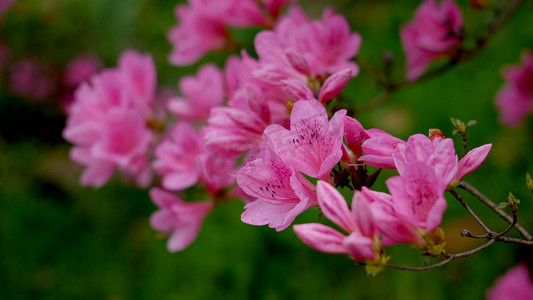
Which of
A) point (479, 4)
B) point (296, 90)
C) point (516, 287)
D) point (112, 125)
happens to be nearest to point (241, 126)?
point (296, 90)

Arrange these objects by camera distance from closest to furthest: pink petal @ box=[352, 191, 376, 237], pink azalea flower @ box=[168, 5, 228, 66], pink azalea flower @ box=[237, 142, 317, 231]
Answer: pink petal @ box=[352, 191, 376, 237]
pink azalea flower @ box=[237, 142, 317, 231]
pink azalea flower @ box=[168, 5, 228, 66]

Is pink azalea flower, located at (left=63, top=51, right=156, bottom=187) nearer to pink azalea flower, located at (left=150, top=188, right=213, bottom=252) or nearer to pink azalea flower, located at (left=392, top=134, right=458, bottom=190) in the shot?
pink azalea flower, located at (left=150, top=188, right=213, bottom=252)

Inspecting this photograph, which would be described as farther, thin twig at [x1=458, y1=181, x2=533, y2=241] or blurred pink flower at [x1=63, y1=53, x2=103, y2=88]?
blurred pink flower at [x1=63, y1=53, x2=103, y2=88]

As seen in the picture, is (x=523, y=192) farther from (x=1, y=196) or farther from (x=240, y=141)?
(x=1, y=196)

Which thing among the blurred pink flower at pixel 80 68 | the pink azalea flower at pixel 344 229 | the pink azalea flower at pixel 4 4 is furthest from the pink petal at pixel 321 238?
the pink azalea flower at pixel 4 4

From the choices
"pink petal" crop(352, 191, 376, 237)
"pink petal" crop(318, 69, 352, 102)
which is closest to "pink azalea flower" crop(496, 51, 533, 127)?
"pink petal" crop(318, 69, 352, 102)

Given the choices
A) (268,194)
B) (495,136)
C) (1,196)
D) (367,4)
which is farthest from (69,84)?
(268,194)
